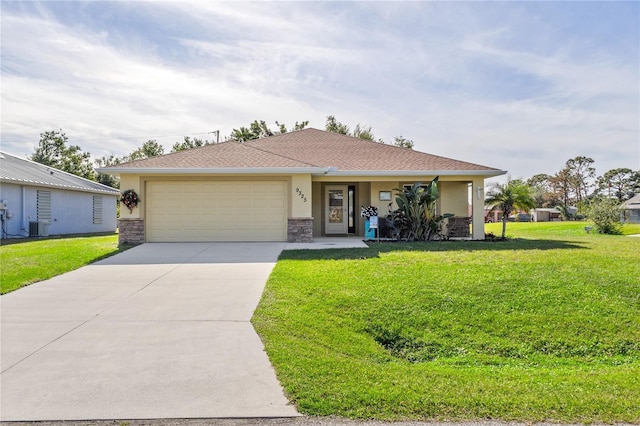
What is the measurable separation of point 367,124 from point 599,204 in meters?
18.1

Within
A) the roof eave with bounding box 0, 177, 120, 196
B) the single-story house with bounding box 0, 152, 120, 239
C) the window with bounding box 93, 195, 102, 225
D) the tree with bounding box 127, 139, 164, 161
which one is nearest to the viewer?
the roof eave with bounding box 0, 177, 120, 196

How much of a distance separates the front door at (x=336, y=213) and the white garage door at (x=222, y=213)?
303cm

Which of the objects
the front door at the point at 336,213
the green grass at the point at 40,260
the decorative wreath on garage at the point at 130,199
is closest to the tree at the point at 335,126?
the front door at the point at 336,213

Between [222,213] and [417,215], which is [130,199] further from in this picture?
[417,215]

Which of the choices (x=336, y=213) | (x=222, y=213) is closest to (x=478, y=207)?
(x=336, y=213)

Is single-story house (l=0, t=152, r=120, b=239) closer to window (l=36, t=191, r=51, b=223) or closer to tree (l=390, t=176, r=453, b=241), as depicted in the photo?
window (l=36, t=191, r=51, b=223)

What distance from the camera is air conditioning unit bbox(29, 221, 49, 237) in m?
17.6

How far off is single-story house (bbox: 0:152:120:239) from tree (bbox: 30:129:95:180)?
19.8 m

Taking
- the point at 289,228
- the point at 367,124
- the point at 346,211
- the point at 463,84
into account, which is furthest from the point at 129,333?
the point at 367,124

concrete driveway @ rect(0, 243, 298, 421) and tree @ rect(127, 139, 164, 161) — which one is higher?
tree @ rect(127, 139, 164, 161)

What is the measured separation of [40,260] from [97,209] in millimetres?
14592

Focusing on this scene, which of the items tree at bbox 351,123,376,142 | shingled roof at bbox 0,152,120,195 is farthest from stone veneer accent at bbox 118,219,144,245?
tree at bbox 351,123,376,142

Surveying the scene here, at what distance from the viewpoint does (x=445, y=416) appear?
3258 millimetres

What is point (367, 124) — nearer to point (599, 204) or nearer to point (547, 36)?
point (599, 204)
